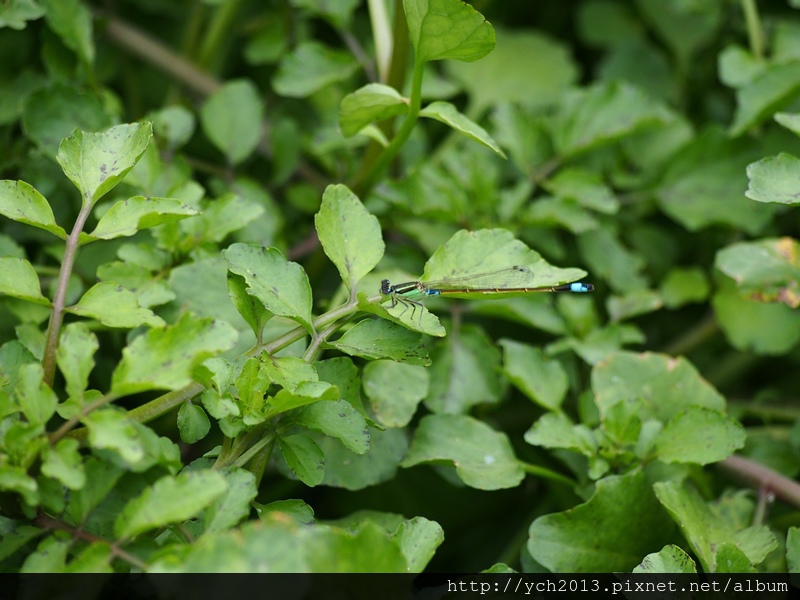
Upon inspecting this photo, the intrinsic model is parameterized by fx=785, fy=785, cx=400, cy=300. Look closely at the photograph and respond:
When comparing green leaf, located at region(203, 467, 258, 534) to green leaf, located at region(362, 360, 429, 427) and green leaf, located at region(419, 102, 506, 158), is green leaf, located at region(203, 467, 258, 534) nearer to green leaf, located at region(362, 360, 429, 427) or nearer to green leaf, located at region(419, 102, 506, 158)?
green leaf, located at region(362, 360, 429, 427)

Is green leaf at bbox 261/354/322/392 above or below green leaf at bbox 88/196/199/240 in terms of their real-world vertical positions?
below

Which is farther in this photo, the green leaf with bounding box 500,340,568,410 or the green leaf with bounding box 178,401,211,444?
the green leaf with bounding box 500,340,568,410

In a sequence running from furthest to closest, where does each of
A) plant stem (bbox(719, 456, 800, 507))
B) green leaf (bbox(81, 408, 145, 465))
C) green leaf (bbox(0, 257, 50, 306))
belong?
plant stem (bbox(719, 456, 800, 507)) → green leaf (bbox(0, 257, 50, 306)) → green leaf (bbox(81, 408, 145, 465))

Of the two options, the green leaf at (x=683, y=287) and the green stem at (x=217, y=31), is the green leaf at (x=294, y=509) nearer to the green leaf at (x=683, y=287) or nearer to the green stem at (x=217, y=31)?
the green leaf at (x=683, y=287)

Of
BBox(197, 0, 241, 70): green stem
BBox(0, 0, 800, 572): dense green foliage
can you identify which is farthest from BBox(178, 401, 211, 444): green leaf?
BBox(197, 0, 241, 70): green stem

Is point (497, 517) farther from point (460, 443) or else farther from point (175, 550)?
point (175, 550)

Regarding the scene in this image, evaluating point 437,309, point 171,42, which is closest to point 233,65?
point 171,42
